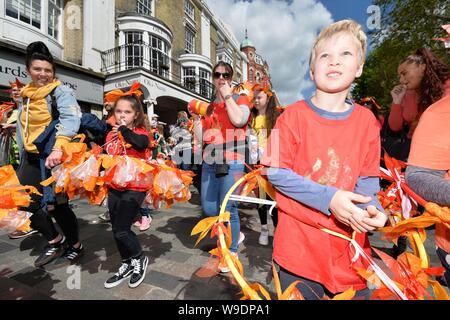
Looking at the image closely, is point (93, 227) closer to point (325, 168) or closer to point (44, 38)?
point (325, 168)

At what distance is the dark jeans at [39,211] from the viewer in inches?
99.3

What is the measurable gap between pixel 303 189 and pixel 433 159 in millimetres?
553

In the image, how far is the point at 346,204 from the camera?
0.93 metres

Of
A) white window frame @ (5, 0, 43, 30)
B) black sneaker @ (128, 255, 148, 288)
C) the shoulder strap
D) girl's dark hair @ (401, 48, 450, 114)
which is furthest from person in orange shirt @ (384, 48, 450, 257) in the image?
white window frame @ (5, 0, 43, 30)

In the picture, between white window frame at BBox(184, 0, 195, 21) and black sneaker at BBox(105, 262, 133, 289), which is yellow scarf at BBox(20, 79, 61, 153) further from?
white window frame at BBox(184, 0, 195, 21)

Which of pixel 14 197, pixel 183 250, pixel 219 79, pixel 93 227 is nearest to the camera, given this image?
pixel 14 197

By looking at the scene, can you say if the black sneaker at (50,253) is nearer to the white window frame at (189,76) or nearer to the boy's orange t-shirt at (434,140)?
the boy's orange t-shirt at (434,140)

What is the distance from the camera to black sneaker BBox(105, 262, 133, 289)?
89.2 inches

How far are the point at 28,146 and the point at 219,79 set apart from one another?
2.04m

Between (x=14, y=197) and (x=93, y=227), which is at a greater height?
(x=14, y=197)

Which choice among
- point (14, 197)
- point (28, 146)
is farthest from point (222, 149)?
point (28, 146)

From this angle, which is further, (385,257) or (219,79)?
(219,79)

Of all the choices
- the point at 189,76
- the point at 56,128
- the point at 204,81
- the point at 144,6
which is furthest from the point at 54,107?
the point at 204,81

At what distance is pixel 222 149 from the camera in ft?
7.86
